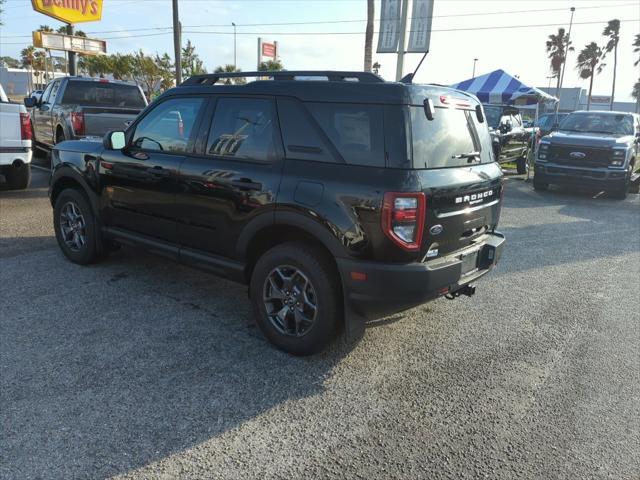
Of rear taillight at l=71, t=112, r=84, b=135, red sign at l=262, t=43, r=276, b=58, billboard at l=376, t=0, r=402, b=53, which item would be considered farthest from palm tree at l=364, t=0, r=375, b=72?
red sign at l=262, t=43, r=276, b=58

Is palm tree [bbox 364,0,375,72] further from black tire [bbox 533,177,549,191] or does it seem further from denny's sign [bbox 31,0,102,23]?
denny's sign [bbox 31,0,102,23]

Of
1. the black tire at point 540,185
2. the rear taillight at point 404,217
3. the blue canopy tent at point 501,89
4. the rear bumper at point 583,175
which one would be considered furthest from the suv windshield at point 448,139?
the blue canopy tent at point 501,89

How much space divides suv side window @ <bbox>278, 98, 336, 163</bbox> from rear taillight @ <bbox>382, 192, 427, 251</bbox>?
1.80ft

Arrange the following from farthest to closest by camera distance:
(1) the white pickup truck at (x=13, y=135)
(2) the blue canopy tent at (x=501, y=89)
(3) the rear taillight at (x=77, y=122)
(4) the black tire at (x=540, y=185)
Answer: (2) the blue canopy tent at (x=501, y=89)
(4) the black tire at (x=540, y=185)
(3) the rear taillight at (x=77, y=122)
(1) the white pickup truck at (x=13, y=135)

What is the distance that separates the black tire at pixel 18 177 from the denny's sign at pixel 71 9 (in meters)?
15.3

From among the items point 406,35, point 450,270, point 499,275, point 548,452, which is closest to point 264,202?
point 450,270

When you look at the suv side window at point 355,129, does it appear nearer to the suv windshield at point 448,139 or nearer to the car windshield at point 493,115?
the suv windshield at point 448,139

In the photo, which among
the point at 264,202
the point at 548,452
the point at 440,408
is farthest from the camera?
the point at 264,202

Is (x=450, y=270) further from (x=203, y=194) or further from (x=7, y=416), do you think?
(x=7, y=416)

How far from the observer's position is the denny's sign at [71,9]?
68.1ft

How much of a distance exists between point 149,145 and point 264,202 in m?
1.64

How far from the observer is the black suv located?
3125 mm

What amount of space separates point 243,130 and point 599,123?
445 inches

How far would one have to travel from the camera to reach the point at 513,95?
23.1 metres
